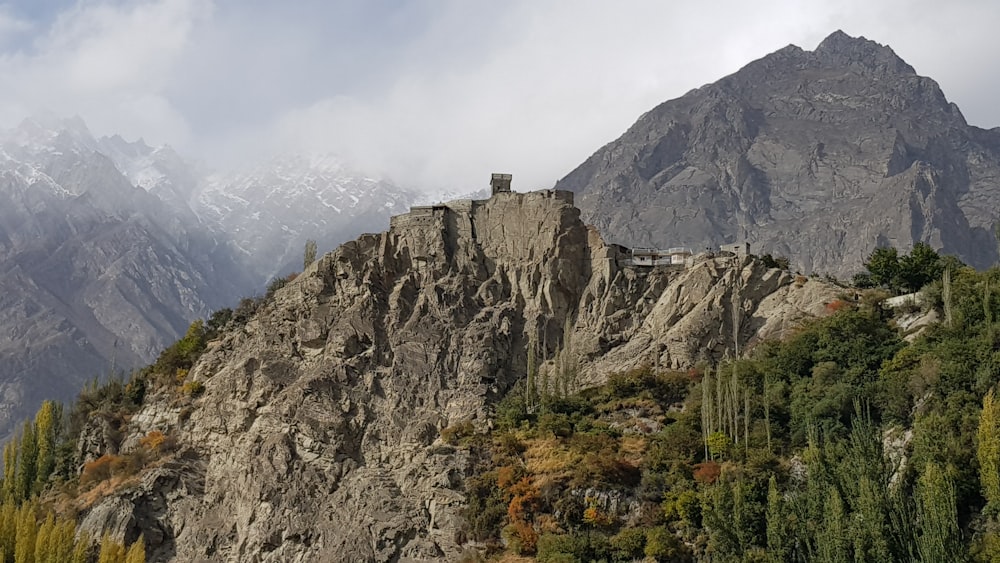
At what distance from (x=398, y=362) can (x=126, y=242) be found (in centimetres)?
11381

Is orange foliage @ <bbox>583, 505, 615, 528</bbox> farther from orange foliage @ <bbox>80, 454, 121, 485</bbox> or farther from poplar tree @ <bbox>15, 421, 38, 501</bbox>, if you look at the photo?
poplar tree @ <bbox>15, 421, 38, 501</bbox>

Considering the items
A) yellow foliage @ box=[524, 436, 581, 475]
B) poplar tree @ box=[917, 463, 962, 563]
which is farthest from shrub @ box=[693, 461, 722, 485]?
poplar tree @ box=[917, 463, 962, 563]

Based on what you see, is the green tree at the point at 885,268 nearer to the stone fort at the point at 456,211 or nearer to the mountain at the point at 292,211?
the stone fort at the point at 456,211

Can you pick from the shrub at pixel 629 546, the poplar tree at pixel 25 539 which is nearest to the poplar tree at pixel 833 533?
the shrub at pixel 629 546

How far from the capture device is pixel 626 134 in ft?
534

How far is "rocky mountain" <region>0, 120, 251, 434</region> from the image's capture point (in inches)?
5162

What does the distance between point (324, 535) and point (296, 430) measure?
7.13m

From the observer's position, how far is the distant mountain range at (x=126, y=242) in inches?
5379

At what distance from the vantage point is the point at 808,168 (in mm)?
143125

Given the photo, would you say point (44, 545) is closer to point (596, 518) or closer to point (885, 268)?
point (596, 518)

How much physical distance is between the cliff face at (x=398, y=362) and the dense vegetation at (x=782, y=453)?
2559 millimetres

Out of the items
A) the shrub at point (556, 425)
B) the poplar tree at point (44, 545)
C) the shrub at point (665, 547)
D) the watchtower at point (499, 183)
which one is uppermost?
the watchtower at point (499, 183)

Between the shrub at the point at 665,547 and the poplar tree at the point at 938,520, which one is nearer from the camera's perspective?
the poplar tree at the point at 938,520

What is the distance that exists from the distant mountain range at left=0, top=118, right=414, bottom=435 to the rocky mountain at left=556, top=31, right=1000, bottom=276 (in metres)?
39.5
